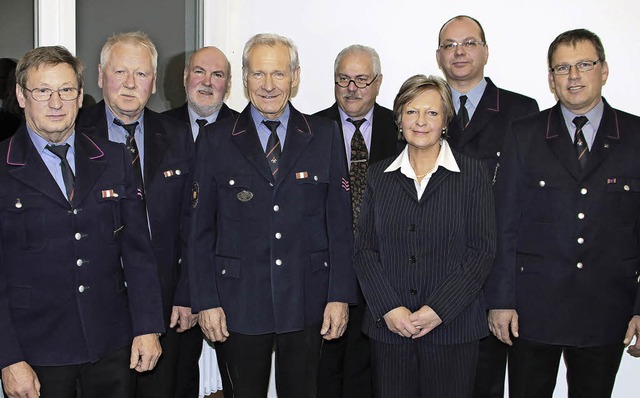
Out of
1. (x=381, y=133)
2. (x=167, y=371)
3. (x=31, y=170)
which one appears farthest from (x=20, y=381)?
(x=381, y=133)

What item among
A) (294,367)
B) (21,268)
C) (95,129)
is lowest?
(294,367)

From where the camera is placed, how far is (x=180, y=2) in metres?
4.62

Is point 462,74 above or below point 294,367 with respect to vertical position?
above

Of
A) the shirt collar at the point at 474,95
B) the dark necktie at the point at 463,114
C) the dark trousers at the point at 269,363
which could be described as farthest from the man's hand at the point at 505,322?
the shirt collar at the point at 474,95

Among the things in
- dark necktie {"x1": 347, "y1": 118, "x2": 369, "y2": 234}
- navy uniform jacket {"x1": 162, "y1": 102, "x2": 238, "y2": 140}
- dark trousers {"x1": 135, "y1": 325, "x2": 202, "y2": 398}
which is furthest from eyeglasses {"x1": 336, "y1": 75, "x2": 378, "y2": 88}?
dark trousers {"x1": 135, "y1": 325, "x2": 202, "y2": 398}

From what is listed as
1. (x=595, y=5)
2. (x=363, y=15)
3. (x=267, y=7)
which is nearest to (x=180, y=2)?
(x=267, y=7)

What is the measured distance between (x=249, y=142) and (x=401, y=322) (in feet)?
3.04

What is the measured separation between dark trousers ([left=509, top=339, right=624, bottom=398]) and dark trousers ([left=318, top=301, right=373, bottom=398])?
2.67ft

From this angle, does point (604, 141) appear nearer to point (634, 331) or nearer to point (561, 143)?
point (561, 143)

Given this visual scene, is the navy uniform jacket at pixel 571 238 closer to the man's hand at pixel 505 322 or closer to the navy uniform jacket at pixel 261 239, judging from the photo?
the man's hand at pixel 505 322

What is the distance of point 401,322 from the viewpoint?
2592mm

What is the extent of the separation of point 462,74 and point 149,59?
4.75 feet

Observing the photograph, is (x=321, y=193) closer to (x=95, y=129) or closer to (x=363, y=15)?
(x=95, y=129)

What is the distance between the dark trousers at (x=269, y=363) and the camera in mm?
2734
